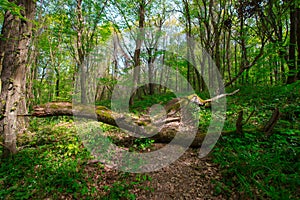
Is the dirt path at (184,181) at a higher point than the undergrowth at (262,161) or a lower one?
lower

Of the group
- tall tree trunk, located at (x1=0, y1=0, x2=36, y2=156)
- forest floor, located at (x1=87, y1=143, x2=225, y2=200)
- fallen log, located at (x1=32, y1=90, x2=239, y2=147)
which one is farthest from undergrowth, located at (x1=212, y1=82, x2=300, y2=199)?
tall tree trunk, located at (x1=0, y1=0, x2=36, y2=156)

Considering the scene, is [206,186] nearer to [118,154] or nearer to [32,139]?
[118,154]

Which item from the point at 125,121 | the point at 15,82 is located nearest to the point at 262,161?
the point at 125,121

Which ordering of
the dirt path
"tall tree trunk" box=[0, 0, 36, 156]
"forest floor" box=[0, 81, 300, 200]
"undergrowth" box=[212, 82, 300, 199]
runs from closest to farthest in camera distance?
"undergrowth" box=[212, 82, 300, 199] < "forest floor" box=[0, 81, 300, 200] < the dirt path < "tall tree trunk" box=[0, 0, 36, 156]

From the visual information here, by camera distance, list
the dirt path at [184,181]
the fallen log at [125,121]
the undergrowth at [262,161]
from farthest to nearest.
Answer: the fallen log at [125,121], the dirt path at [184,181], the undergrowth at [262,161]

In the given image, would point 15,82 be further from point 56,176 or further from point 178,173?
point 178,173

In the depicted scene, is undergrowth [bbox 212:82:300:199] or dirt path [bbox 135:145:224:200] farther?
dirt path [bbox 135:145:224:200]

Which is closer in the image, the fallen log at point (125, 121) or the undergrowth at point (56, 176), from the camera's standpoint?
the undergrowth at point (56, 176)

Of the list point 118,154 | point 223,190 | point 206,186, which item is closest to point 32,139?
point 118,154

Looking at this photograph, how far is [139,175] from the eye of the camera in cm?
293

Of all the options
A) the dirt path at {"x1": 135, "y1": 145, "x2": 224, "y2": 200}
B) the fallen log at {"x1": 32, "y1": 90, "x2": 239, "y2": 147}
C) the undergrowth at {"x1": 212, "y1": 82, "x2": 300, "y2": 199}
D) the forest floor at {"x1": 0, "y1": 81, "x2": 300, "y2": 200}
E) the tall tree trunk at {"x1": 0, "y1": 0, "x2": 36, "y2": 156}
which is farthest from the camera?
the fallen log at {"x1": 32, "y1": 90, "x2": 239, "y2": 147}

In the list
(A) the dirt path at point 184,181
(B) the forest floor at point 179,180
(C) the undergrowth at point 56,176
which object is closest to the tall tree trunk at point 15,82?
(C) the undergrowth at point 56,176

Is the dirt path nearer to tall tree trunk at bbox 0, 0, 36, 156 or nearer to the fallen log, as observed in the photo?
the fallen log

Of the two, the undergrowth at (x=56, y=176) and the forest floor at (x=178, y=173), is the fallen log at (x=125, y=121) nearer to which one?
the forest floor at (x=178, y=173)
